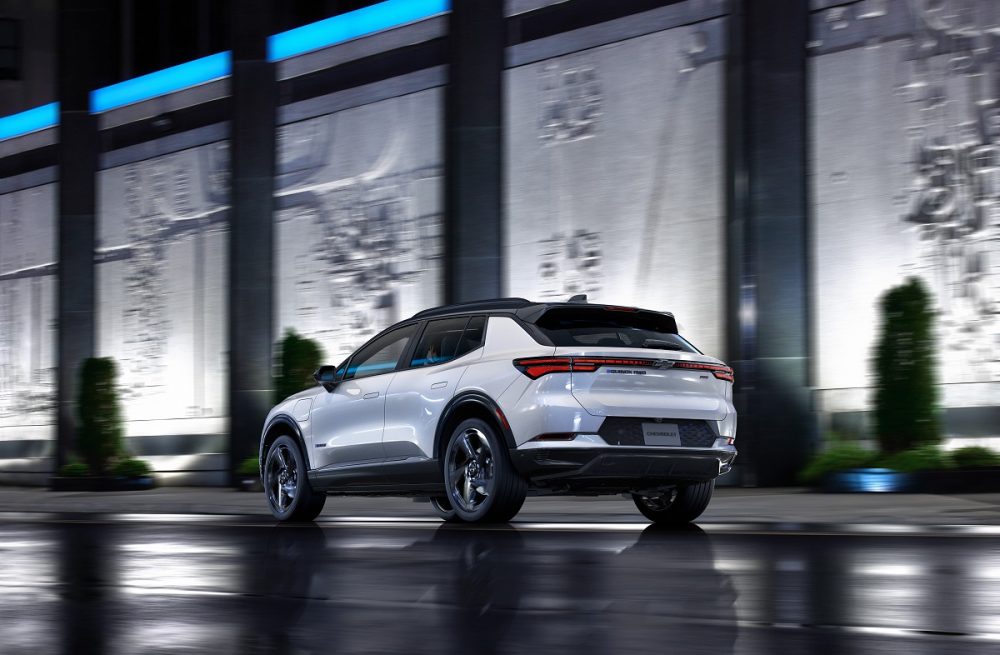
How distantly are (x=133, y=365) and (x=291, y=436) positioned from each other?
14.3m

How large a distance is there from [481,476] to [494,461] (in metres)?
0.37

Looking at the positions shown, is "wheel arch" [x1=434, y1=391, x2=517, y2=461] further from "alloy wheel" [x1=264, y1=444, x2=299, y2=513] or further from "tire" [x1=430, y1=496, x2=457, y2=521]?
"alloy wheel" [x1=264, y1=444, x2=299, y2=513]

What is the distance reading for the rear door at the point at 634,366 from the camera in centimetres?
1015

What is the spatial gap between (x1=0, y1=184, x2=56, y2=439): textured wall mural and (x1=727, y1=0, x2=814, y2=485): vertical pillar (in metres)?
15.4

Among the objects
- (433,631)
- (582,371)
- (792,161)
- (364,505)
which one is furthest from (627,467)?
(792,161)

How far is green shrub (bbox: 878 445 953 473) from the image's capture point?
15.7 metres

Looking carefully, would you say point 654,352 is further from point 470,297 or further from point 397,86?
point 397,86

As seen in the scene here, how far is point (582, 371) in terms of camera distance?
1014 cm

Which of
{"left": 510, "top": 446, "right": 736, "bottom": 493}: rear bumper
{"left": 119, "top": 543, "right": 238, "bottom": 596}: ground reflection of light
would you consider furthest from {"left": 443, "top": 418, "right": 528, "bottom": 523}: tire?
{"left": 119, "top": 543, "right": 238, "bottom": 596}: ground reflection of light

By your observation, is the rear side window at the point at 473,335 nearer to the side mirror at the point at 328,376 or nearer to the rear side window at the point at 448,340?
the rear side window at the point at 448,340

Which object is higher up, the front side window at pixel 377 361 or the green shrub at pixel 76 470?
the front side window at pixel 377 361

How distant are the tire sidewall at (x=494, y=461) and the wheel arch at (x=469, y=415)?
55 mm

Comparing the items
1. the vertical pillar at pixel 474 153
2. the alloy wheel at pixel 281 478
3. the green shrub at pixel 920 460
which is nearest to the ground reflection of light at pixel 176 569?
the alloy wheel at pixel 281 478

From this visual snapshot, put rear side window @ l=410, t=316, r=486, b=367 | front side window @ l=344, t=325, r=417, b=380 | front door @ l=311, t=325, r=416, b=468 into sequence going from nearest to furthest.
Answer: rear side window @ l=410, t=316, r=486, b=367
front door @ l=311, t=325, r=416, b=468
front side window @ l=344, t=325, r=417, b=380
